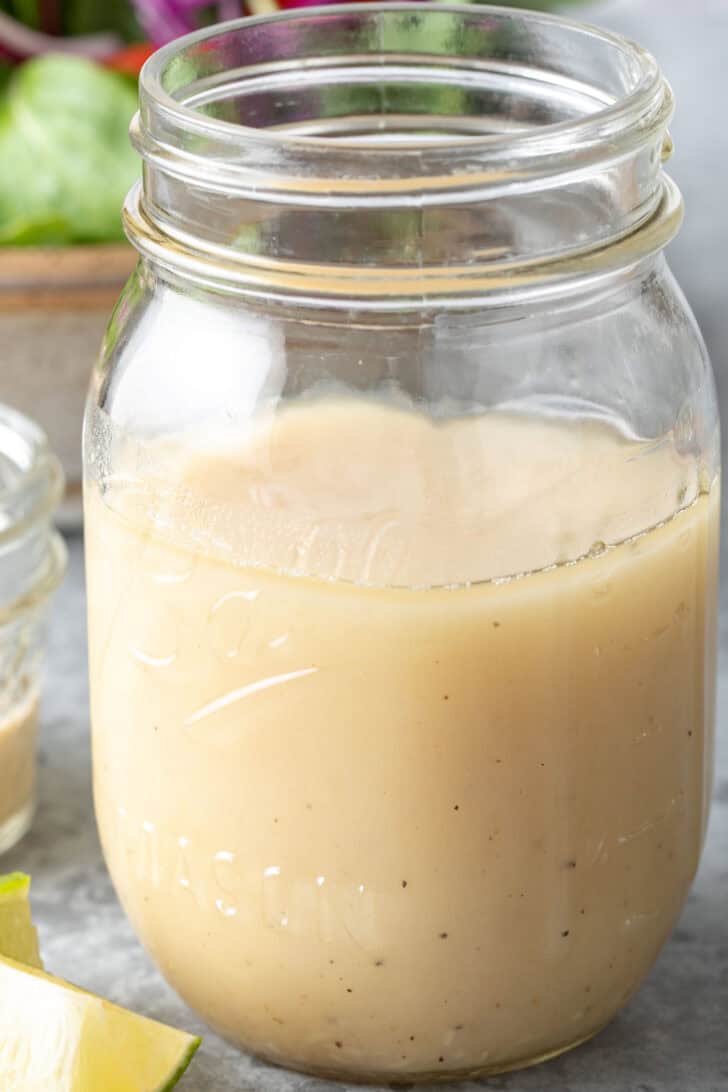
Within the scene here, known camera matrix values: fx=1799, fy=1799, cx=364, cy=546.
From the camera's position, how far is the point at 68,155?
56.8 inches

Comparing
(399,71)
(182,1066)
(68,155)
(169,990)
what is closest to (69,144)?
(68,155)

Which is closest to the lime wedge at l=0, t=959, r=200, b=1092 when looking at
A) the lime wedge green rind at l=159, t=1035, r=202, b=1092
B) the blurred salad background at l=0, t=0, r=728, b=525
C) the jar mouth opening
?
the lime wedge green rind at l=159, t=1035, r=202, b=1092

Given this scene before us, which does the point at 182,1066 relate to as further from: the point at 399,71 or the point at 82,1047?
the point at 399,71

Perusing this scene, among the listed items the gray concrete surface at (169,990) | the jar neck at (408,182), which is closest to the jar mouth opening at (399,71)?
the jar neck at (408,182)

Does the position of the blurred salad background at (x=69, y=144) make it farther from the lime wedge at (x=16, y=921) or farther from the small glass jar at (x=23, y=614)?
the lime wedge at (x=16, y=921)

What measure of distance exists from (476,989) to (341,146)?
1.25 feet

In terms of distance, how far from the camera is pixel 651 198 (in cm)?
79

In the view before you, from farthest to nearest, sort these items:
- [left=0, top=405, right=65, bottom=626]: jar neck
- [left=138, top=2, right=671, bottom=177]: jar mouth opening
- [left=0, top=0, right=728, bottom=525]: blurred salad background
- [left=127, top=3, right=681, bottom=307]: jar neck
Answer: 1. [left=0, top=0, right=728, bottom=525]: blurred salad background
2. [left=0, top=405, right=65, bottom=626]: jar neck
3. [left=138, top=2, right=671, bottom=177]: jar mouth opening
4. [left=127, top=3, right=681, bottom=307]: jar neck

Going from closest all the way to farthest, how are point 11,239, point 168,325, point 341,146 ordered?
point 341,146 → point 168,325 → point 11,239

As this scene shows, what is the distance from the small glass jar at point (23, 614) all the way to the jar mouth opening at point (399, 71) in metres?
0.33

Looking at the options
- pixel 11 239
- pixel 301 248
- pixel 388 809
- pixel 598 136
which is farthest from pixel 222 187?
pixel 11 239

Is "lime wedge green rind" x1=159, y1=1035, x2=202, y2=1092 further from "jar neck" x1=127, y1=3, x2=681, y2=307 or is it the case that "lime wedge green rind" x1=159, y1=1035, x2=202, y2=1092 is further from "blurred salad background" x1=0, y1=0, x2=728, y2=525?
"blurred salad background" x1=0, y1=0, x2=728, y2=525

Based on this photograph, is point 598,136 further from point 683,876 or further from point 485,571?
point 683,876

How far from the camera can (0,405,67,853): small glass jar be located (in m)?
1.12
